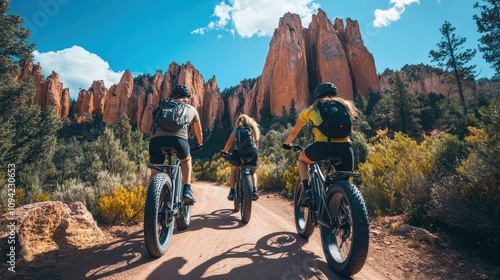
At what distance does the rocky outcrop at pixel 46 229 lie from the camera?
290 centimetres

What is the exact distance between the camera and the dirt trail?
2418 millimetres

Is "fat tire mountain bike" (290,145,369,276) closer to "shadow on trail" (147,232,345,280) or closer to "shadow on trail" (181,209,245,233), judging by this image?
"shadow on trail" (147,232,345,280)

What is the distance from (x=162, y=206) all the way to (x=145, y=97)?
77.4 m

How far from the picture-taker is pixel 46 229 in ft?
10.5

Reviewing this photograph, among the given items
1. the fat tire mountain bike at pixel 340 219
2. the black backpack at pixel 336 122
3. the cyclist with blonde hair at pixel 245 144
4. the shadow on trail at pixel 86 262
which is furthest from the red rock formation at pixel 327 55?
the shadow on trail at pixel 86 262

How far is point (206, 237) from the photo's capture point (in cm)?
358

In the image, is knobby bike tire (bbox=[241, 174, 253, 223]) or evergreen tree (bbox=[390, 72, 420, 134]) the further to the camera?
evergreen tree (bbox=[390, 72, 420, 134])

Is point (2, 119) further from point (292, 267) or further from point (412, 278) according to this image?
point (412, 278)

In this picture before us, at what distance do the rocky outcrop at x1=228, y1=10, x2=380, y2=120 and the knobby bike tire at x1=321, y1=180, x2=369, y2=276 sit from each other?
56.2 metres

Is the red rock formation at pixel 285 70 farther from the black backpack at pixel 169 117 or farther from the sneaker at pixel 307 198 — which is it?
the black backpack at pixel 169 117

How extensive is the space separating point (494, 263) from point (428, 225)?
42.4 inches

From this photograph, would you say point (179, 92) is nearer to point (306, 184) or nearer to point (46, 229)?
point (306, 184)

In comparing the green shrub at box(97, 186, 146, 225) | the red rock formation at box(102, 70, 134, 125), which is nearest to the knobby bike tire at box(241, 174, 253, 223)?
the green shrub at box(97, 186, 146, 225)

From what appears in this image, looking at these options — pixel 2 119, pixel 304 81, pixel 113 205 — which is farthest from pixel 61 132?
pixel 113 205
